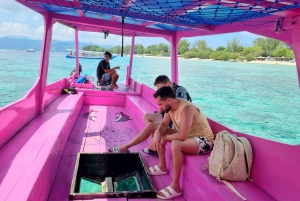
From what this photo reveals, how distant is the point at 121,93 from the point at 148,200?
389 centimetres

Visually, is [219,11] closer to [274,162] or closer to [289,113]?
[274,162]

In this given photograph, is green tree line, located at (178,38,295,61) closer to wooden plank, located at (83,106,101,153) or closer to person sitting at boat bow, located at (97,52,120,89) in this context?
person sitting at boat bow, located at (97,52,120,89)

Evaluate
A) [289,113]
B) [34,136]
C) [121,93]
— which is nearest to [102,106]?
[121,93]

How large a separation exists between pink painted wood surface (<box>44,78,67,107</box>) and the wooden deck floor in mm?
598

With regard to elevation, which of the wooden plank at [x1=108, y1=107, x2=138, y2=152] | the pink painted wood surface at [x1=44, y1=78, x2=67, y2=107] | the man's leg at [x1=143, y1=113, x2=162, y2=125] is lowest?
the wooden plank at [x1=108, y1=107, x2=138, y2=152]

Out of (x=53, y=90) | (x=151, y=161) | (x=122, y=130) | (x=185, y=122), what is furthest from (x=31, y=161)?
(x=53, y=90)

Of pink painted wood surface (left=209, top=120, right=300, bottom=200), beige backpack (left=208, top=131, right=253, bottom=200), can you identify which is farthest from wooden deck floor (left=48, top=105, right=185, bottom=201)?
pink painted wood surface (left=209, top=120, right=300, bottom=200)

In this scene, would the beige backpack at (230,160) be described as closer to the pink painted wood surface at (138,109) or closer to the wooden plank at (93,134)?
the wooden plank at (93,134)

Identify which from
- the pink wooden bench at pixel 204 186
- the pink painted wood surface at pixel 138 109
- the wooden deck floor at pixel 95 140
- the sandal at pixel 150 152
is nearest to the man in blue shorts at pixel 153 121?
the sandal at pixel 150 152

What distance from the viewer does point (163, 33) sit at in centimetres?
468

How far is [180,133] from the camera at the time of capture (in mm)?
2254

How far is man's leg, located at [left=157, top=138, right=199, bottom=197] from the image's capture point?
2.24 m

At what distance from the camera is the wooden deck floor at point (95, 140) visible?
2387 mm

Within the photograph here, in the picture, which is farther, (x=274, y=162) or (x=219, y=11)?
(x=219, y=11)
